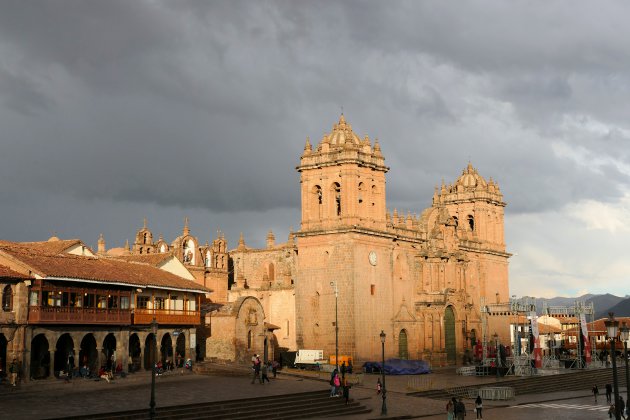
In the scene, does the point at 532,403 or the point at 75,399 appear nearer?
the point at 75,399

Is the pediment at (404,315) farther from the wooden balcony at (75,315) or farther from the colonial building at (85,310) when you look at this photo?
the wooden balcony at (75,315)

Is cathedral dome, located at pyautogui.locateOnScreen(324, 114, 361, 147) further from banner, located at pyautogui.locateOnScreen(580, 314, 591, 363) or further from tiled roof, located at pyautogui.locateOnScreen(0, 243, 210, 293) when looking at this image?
banner, located at pyautogui.locateOnScreen(580, 314, 591, 363)

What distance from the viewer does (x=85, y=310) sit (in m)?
42.3

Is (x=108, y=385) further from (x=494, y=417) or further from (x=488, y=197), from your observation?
(x=488, y=197)

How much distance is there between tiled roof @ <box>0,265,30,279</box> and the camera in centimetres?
3792

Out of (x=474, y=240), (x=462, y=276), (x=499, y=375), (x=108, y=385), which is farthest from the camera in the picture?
(x=474, y=240)

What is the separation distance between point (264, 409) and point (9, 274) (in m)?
13.6

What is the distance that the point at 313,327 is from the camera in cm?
5916

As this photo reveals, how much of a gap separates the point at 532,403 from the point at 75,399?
24560 millimetres

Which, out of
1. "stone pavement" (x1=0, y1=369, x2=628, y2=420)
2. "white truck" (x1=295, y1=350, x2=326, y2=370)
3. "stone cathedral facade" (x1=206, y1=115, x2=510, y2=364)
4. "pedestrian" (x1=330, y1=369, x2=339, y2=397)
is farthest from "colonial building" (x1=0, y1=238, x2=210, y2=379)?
"pedestrian" (x1=330, y1=369, x2=339, y2=397)

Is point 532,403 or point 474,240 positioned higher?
point 474,240

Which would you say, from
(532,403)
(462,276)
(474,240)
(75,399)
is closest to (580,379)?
(532,403)

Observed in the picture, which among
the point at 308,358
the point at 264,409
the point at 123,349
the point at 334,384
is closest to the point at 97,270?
the point at 123,349

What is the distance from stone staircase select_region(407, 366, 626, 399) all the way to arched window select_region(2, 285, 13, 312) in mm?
22068
